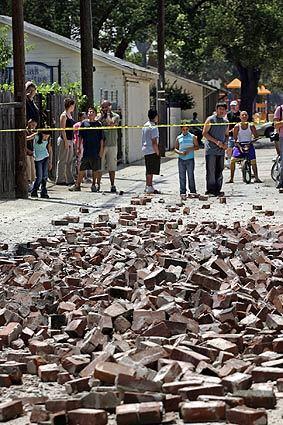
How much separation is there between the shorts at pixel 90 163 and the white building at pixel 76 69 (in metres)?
14.6

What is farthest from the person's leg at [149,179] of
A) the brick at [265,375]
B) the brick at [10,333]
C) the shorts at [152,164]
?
the brick at [265,375]

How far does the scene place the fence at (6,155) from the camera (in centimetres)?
2197

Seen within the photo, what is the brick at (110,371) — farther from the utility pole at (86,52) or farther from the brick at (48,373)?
the utility pole at (86,52)

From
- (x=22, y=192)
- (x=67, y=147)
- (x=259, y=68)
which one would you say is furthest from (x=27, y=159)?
(x=259, y=68)

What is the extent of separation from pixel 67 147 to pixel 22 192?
3.60 meters

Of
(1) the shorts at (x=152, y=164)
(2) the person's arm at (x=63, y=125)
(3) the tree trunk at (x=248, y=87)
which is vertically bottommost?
(1) the shorts at (x=152, y=164)

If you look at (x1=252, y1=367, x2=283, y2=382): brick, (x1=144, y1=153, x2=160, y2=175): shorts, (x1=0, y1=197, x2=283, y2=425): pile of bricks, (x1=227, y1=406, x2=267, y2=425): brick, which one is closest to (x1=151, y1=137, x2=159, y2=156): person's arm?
(x1=144, y1=153, x2=160, y2=175): shorts

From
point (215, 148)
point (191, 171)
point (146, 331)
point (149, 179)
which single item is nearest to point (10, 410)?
point (146, 331)

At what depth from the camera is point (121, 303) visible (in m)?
8.87

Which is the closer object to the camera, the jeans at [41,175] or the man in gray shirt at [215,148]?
the jeans at [41,175]

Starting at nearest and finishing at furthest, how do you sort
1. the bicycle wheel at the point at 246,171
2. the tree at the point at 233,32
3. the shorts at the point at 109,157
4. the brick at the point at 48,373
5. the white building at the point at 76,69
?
the brick at the point at 48,373 < the shorts at the point at 109,157 < the bicycle wheel at the point at 246,171 < the white building at the point at 76,69 < the tree at the point at 233,32

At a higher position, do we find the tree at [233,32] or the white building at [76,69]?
the tree at [233,32]

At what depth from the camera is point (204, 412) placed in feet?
20.0

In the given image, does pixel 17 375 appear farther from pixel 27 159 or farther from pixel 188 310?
pixel 27 159
